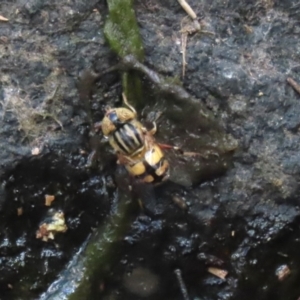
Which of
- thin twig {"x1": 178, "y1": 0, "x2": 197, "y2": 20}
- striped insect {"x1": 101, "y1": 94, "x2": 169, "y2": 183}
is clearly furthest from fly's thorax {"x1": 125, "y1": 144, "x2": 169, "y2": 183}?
thin twig {"x1": 178, "y1": 0, "x2": 197, "y2": 20}

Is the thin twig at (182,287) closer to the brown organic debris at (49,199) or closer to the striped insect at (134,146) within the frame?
the striped insect at (134,146)

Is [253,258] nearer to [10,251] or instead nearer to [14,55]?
[10,251]

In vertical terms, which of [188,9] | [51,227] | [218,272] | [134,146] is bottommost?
[218,272]

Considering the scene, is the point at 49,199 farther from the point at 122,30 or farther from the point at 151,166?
the point at 122,30

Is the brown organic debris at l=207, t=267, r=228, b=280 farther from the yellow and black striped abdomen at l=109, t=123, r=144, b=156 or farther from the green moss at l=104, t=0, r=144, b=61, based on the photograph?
the green moss at l=104, t=0, r=144, b=61

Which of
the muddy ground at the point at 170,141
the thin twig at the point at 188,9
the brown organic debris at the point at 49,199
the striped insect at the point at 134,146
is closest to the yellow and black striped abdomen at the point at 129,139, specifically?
the striped insect at the point at 134,146

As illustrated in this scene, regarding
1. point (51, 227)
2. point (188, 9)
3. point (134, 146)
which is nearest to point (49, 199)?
point (51, 227)
